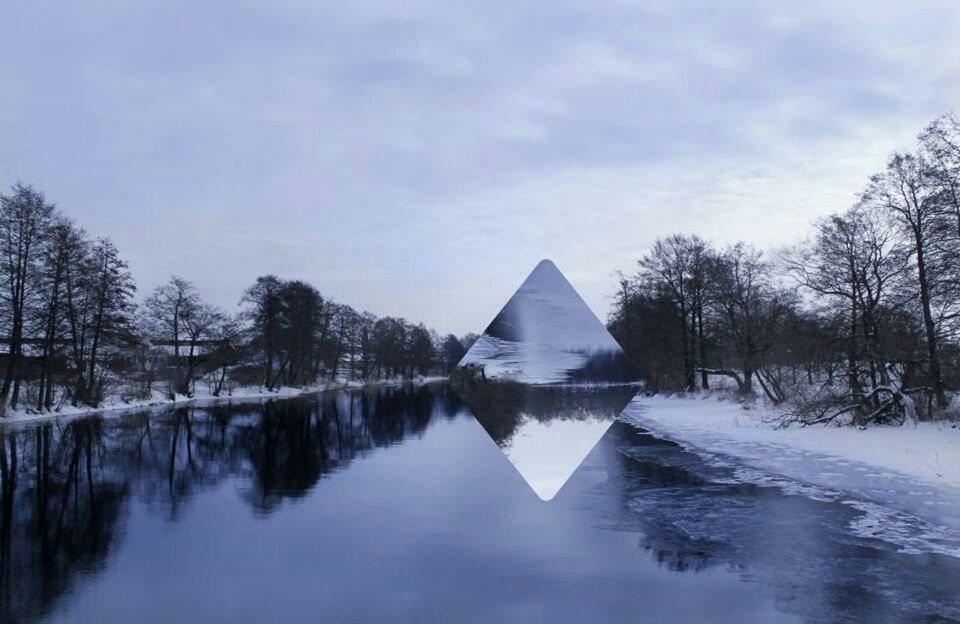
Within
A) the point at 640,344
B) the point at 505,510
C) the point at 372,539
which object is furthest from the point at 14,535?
the point at 640,344

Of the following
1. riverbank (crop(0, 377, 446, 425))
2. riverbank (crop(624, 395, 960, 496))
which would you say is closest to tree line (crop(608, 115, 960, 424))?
riverbank (crop(624, 395, 960, 496))

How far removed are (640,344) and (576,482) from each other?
3727 cm

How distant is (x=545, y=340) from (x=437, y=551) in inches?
171

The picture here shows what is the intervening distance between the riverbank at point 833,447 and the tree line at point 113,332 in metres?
9.49

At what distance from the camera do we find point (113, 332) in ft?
145

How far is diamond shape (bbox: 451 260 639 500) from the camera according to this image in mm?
5297

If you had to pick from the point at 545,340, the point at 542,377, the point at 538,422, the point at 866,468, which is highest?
the point at 545,340

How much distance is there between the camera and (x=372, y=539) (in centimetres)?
909

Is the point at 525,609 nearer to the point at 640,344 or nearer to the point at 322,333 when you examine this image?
the point at 640,344

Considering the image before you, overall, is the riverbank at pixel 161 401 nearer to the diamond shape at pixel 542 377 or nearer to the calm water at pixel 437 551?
the calm water at pixel 437 551

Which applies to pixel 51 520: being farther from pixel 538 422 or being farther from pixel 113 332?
pixel 113 332

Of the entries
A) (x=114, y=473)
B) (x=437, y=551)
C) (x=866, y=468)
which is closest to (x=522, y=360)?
(x=437, y=551)

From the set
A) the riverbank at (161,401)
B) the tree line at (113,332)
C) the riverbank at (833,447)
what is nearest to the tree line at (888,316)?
the riverbank at (833,447)

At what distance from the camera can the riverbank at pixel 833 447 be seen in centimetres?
1386
